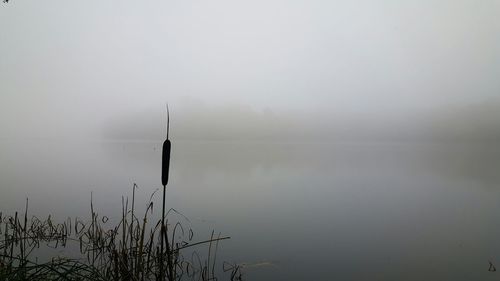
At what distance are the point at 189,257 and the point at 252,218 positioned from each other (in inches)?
301

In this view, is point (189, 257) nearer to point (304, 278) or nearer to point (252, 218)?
point (304, 278)

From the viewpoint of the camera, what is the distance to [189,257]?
420 inches

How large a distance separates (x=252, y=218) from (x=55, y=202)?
36.8ft

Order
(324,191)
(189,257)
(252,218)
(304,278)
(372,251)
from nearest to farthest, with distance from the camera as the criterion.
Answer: (304,278)
(189,257)
(372,251)
(252,218)
(324,191)

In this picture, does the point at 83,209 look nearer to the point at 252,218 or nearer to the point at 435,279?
the point at 252,218

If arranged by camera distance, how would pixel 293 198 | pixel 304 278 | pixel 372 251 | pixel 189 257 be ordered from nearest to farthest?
pixel 304 278 → pixel 189 257 → pixel 372 251 → pixel 293 198

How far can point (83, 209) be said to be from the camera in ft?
Answer: 59.5

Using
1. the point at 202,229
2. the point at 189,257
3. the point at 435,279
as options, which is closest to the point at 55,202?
the point at 202,229

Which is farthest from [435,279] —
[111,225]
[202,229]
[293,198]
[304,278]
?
[293,198]

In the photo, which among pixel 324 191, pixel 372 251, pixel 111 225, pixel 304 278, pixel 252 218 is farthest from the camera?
pixel 324 191

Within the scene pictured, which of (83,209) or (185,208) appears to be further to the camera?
(185,208)

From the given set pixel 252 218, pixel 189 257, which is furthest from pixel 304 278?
pixel 252 218

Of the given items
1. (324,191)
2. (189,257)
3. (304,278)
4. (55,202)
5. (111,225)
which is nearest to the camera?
(304,278)

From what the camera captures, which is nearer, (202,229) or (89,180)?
(202,229)
